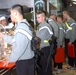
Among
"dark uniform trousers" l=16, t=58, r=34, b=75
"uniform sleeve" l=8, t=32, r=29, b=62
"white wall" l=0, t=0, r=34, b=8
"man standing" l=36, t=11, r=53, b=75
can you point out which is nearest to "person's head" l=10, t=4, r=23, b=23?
"uniform sleeve" l=8, t=32, r=29, b=62

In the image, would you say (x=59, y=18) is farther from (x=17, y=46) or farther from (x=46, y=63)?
(x=17, y=46)

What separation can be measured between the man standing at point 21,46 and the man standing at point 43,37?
58.8 inches

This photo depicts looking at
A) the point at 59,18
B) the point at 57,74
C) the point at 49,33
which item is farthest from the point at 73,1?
the point at 49,33

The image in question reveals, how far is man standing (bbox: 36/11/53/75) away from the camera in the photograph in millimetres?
4934

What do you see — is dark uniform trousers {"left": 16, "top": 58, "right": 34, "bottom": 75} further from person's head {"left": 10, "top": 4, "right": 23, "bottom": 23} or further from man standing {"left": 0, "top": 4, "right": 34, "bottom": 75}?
person's head {"left": 10, "top": 4, "right": 23, "bottom": 23}

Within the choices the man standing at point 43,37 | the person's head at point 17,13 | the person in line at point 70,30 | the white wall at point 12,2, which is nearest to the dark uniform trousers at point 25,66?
the person's head at point 17,13

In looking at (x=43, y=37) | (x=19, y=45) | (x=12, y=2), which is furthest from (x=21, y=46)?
(x=12, y=2)

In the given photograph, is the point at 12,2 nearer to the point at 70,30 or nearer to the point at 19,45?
the point at 70,30

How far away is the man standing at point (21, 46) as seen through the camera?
3.23m

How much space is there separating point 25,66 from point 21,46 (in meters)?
0.34

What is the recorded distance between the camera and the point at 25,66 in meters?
3.42

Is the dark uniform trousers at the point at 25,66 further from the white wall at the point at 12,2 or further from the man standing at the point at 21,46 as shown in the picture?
the white wall at the point at 12,2

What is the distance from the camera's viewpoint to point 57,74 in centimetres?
671

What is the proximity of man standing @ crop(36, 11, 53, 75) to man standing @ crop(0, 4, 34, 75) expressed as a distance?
4.90 ft
